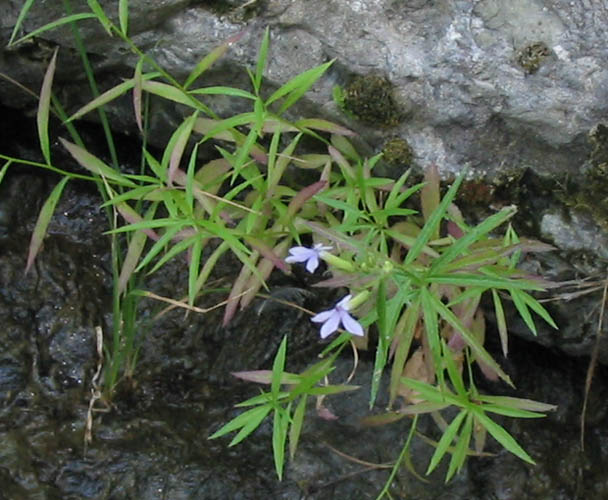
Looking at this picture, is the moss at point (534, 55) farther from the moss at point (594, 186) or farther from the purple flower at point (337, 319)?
the purple flower at point (337, 319)

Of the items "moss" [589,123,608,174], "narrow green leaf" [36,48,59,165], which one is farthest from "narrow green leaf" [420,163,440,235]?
"narrow green leaf" [36,48,59,165]

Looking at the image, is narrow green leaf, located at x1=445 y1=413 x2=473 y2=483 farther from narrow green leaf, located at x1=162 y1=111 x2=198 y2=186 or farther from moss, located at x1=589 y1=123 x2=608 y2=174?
narrow green leaf, located at x1=162 y1=111 x2=198 y2=186

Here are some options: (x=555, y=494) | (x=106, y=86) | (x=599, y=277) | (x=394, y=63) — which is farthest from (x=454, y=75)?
(x=555, y=494)

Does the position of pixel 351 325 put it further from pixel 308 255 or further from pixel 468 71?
pixel 468 71

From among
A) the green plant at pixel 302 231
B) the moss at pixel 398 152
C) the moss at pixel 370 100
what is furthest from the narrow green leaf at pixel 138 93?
the moss at pixel 398 152

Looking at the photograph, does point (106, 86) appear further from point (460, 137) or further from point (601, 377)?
point (601, 377)
